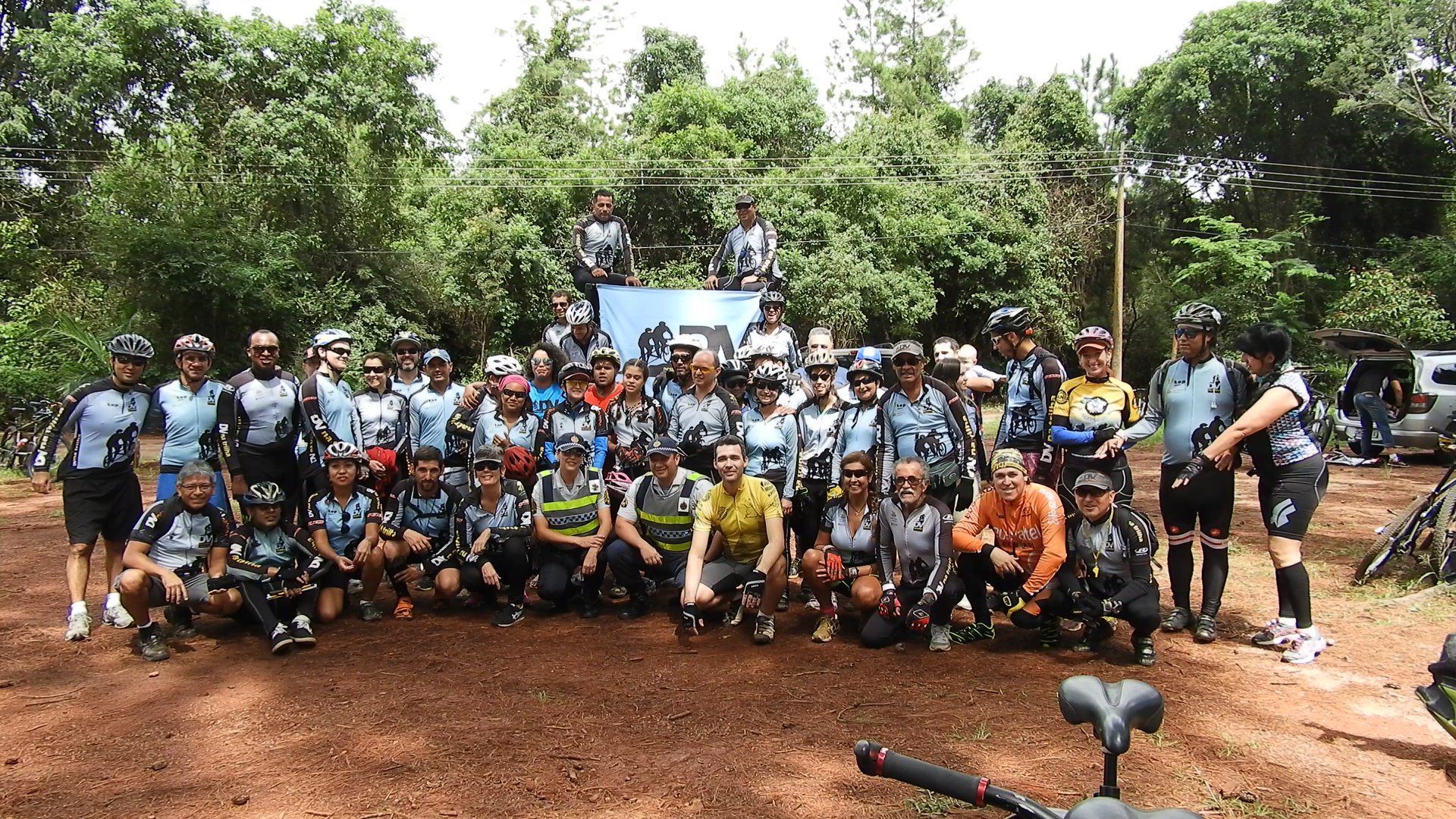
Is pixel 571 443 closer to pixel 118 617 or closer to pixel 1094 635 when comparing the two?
pixel 118 617

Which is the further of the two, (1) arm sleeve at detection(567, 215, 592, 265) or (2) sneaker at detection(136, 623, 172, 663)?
(1) arm sleeve at detection(567, 215, 592, 265)

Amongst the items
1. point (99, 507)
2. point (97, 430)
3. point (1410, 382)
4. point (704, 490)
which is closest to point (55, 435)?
point (97, 430)

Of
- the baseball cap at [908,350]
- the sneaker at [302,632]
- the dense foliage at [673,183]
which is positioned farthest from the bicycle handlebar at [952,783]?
the dense foliage at [673,183]

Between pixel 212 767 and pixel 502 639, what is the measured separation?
2.11 meters

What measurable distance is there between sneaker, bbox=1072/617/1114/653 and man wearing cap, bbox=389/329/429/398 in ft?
17.3

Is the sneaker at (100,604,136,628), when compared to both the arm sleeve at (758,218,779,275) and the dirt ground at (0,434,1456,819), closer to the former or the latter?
the dirt ground at (0,434,1456,819)

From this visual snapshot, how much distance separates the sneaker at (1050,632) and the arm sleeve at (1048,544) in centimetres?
28

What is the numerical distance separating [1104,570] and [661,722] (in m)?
2.83

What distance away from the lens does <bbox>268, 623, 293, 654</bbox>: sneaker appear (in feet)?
19.3

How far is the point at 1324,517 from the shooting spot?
10211mm

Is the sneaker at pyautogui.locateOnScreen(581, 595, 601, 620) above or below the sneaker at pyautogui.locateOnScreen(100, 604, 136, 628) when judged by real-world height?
below

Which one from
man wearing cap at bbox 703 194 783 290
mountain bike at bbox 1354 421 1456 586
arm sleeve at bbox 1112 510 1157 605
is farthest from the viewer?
man wearing cap at bbox 703 194 783 290

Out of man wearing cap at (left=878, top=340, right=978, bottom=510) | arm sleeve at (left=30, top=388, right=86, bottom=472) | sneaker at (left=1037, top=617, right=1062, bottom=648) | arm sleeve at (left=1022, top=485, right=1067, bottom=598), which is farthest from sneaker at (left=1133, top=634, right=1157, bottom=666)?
arm sleeve at (left=30, top=388, right=86, bottom=472)

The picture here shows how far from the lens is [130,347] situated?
6309 millimetres
